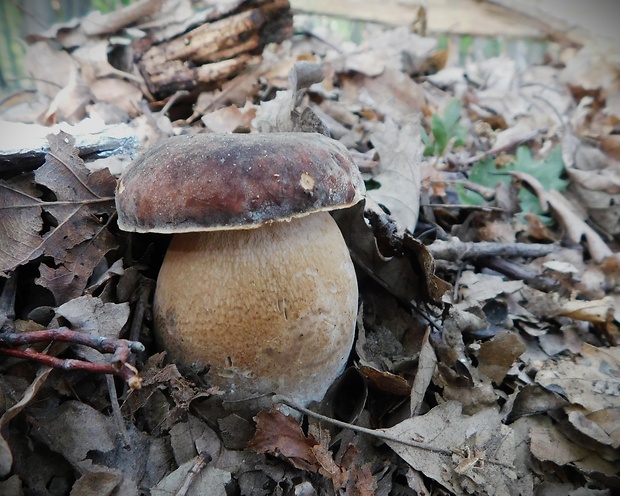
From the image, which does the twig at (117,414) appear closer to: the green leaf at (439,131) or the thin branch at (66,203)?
the thin branch at (66,203)

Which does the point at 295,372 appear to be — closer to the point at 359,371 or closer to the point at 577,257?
the point at 359,371

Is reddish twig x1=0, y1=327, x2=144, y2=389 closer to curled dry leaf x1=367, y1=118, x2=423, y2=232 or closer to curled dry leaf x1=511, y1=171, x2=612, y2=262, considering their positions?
curled dry leaf x1=367, y1=118, x2=423, y2=232

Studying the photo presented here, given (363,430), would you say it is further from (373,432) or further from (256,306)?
(256,306)

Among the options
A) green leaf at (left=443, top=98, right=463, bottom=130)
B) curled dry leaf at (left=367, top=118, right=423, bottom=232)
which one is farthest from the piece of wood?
curled dry leaf at (left=367, top=118, right=423, bottom=232)

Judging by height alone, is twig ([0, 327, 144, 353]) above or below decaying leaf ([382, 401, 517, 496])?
above

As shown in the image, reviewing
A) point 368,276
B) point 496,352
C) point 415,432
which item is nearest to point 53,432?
point 415,432

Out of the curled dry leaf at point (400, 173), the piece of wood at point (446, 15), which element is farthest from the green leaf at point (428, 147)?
the piece of wood at point (446, 15)
